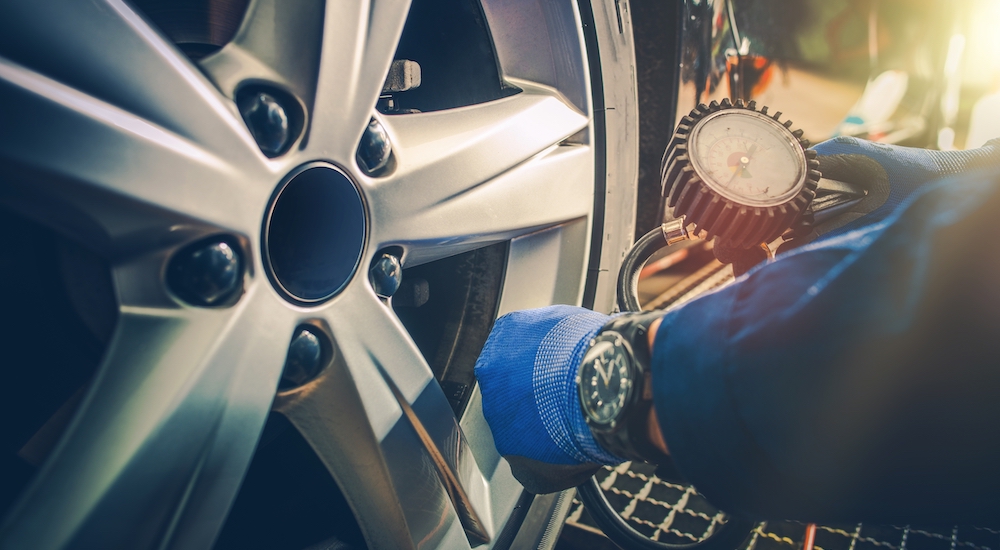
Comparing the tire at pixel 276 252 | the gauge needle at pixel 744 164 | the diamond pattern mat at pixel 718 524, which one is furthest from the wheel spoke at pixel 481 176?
the diamond pattern mat at pixel 718 524

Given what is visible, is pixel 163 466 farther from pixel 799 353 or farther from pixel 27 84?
pixel 799 353

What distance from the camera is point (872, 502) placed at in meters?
0.53

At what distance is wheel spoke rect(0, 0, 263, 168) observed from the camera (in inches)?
19.1

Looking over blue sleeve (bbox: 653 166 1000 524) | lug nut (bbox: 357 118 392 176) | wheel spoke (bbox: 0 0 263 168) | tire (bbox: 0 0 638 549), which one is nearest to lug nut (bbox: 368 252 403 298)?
tire (bbox: 0 0 638 549)

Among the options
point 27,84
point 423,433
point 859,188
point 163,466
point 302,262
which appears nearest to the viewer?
point 27,84

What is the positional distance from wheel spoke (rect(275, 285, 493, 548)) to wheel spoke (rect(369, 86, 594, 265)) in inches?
4.9

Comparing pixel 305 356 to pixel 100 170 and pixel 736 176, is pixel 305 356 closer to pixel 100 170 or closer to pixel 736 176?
pixel 100 170

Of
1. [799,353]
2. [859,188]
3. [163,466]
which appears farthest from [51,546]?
[859,188]

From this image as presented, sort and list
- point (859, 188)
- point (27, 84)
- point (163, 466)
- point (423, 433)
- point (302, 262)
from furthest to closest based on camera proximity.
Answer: point (859, 188), point (423, 433), point (302, 262), point (163, 466), point (27, 84)

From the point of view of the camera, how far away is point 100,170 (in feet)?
1.65

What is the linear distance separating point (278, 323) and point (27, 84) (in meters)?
0.30

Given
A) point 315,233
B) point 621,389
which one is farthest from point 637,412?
point 315,233

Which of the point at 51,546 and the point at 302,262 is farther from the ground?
the point at 302,262

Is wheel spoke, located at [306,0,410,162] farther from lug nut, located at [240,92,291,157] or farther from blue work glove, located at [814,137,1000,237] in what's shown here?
blue work glove, located at [814,137,1000,237]
